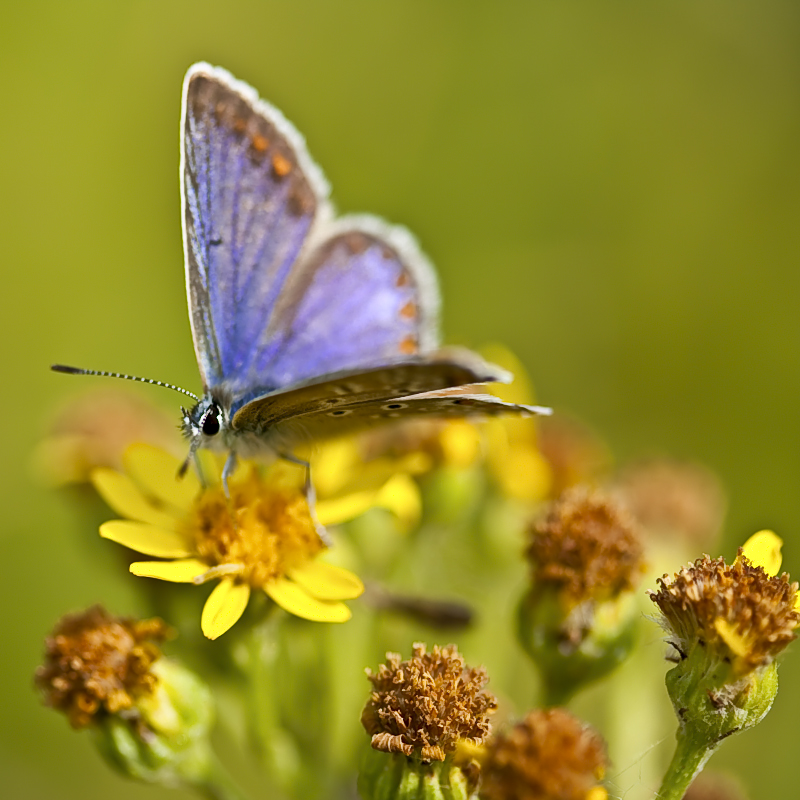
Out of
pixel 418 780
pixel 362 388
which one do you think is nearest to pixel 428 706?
pixel 418 780

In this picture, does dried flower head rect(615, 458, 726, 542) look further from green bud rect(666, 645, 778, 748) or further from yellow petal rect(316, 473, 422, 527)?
green bud rect(666, 645, 778, 748)

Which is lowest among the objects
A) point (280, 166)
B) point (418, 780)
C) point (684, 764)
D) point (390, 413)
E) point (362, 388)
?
point (418, 780)

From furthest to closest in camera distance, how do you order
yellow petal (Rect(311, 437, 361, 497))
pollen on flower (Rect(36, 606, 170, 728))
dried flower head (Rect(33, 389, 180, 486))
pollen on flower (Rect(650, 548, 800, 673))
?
dried flower head (Rect(33, 389, 180, 486)) < yellow petal (Rect(311, 437, 361, 497)) < pollen on flower (Rect(36, 606, 170, 728)) < pollen on flower (Rect(650, 548, 800, 673))

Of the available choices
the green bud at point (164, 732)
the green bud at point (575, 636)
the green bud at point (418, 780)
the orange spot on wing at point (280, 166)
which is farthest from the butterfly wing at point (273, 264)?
the green bud at point (418, 780)

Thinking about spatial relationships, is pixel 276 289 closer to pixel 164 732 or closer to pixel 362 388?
pixel 362 388

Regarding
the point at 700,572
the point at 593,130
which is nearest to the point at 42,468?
the point at 700,572

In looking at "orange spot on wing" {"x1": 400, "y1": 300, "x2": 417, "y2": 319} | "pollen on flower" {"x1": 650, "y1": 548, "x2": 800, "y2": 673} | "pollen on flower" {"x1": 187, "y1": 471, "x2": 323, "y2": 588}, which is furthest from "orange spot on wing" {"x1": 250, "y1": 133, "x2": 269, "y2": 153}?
"pollen on flower" {"x1": 650, "y1": 548, "x2": 800, "y2": 673}

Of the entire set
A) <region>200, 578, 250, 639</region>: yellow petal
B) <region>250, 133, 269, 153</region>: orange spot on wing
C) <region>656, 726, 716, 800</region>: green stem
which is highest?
<region>250, 133, 269, 153</region>: orange spot on wing
